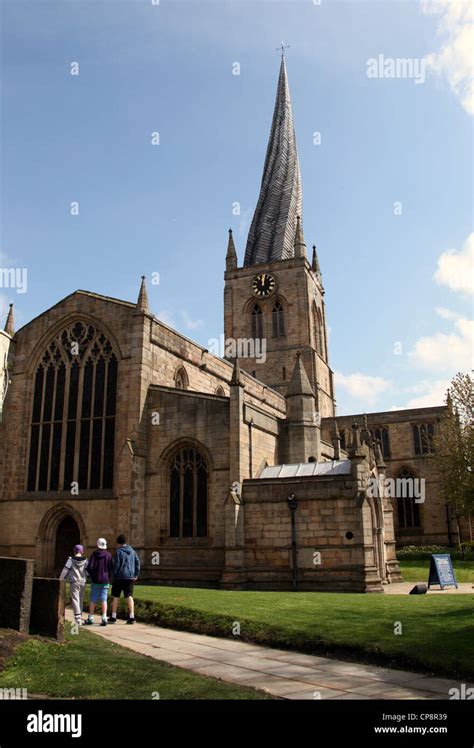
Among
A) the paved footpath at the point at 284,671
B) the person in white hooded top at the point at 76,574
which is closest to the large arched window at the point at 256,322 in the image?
the person in white hooded top at the point at 76,574

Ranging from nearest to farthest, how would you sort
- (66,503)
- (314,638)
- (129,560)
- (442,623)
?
(314,638), (442,623), (129,560), (66,503)

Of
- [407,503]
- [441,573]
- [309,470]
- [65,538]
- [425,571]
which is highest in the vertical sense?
[309,470]

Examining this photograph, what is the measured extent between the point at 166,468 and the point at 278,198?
140 feet

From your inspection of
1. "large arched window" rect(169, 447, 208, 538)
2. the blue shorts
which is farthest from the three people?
"large arched window" rect(169, 447, 208, 538)

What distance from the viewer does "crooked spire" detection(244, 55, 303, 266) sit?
58.4 m

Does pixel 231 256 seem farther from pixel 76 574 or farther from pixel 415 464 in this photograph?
pixel 76 574

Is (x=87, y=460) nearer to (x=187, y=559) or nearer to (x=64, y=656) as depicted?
(x=187, y=559)

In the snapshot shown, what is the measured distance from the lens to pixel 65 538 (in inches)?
1043

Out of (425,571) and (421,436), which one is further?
(421,436)

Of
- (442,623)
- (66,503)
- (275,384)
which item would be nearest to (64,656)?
(442,623)

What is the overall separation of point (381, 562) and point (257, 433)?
280 inches

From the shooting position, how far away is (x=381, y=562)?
24141 millimetres

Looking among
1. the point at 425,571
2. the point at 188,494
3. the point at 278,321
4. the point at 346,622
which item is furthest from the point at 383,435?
the point at 346,622

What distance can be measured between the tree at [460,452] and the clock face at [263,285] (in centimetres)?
2073
